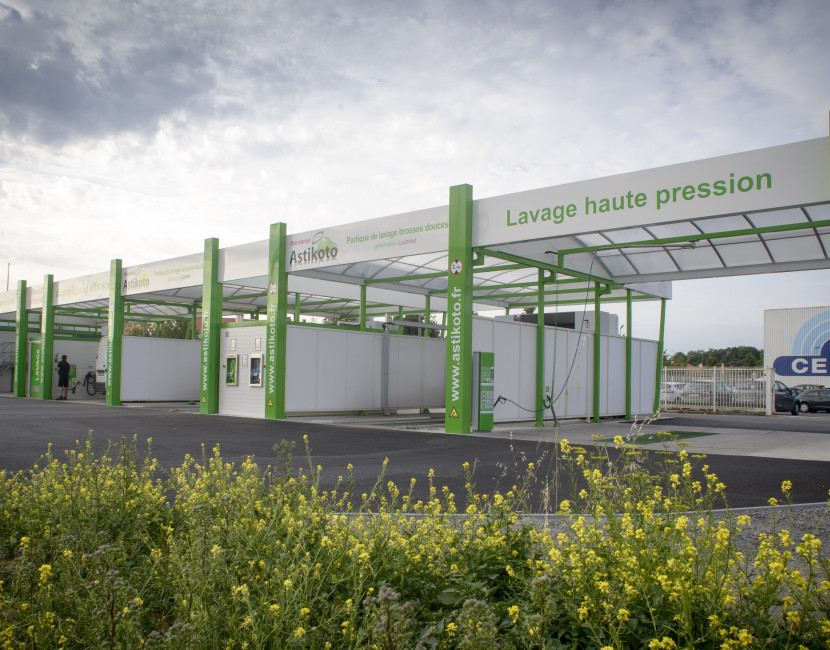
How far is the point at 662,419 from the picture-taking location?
835 inches

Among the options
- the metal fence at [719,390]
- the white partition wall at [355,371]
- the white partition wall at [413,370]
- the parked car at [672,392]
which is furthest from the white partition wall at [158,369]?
the parked car at [672,392]

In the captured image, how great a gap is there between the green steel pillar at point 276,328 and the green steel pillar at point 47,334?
50.4 feet

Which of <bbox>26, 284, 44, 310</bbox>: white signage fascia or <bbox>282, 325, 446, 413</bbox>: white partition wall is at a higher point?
<bbox>26, 284, 44, 310</bbox>: white signage fascia

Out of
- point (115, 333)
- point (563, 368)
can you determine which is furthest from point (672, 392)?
point (115, 333)

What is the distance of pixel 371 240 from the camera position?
1565 centimetres

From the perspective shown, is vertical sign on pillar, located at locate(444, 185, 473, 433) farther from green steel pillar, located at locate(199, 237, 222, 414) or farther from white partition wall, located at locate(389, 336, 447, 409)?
green steel pillar, located at locate(199, 237, 222, 414)

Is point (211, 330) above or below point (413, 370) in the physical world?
above

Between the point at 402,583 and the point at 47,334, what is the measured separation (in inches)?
1156

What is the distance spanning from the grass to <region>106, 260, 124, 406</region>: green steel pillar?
21.8 m

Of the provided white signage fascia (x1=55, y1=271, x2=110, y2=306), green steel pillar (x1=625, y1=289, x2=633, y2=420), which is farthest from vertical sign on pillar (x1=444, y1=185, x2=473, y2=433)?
white signage fascia (x1=55, y1=271, x2=110, y2=306)

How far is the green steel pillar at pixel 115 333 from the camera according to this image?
79.2ft

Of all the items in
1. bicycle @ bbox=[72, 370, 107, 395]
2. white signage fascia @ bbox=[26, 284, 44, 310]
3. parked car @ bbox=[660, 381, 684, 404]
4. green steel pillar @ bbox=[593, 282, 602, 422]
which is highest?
white signage fascia @ bbox=[26, 284, 44, 310]

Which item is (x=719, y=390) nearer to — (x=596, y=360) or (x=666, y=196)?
(x=596, y=360)

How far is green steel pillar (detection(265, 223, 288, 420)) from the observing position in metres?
17.6
